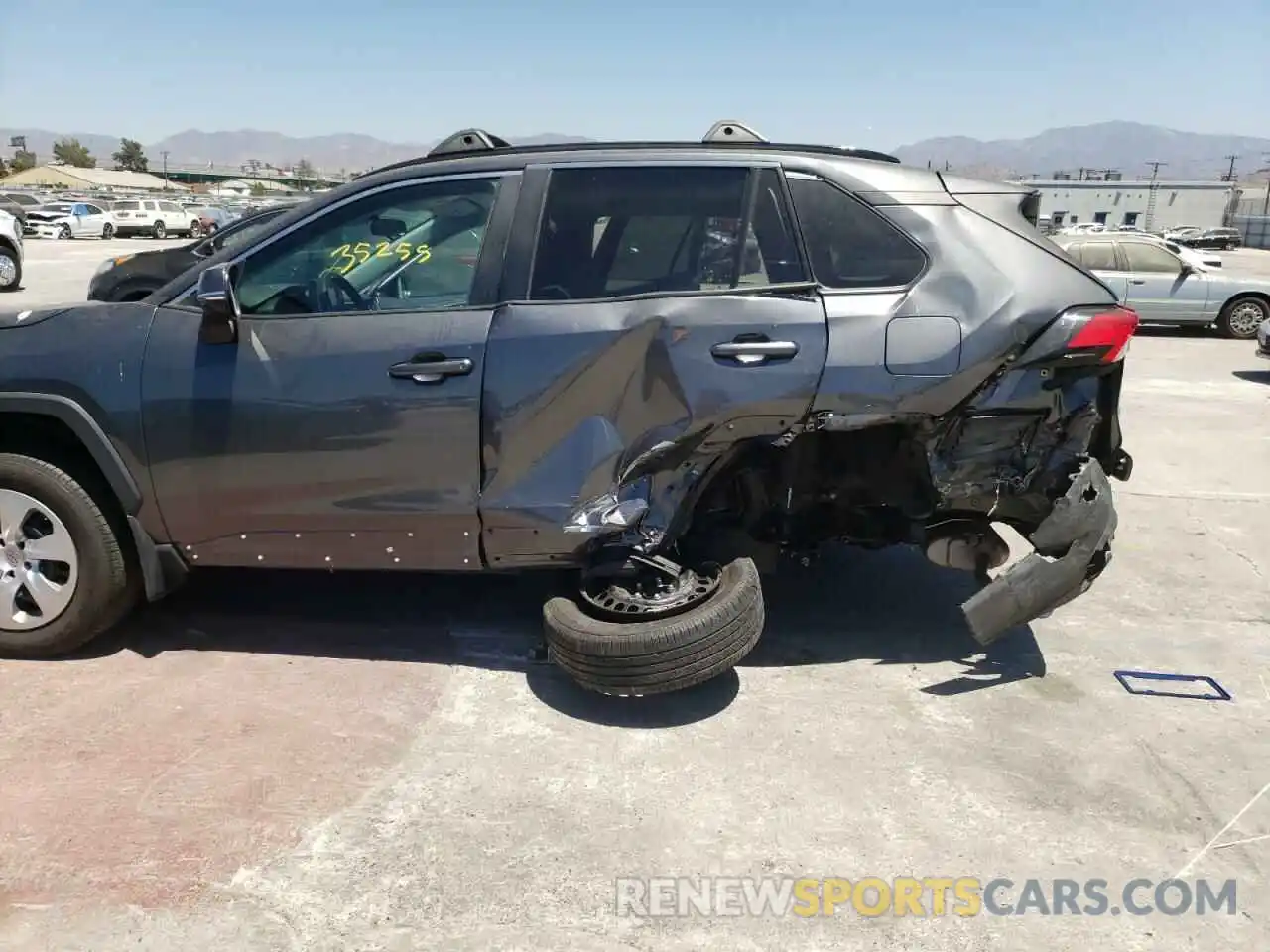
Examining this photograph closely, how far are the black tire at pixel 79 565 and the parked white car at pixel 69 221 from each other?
4243 centimetres

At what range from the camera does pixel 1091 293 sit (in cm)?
370

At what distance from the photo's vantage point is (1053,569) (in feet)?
12.3

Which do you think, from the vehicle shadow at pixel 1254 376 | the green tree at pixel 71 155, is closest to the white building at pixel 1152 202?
the vehicle shadow at pixel 1254 376

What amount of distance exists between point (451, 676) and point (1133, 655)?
2878mm

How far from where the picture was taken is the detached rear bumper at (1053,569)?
374 centimetres

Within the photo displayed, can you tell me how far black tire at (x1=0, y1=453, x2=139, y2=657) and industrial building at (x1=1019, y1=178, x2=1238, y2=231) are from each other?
9046 centimetres

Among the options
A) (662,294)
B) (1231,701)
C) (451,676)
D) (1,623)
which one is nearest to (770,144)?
(662,294)

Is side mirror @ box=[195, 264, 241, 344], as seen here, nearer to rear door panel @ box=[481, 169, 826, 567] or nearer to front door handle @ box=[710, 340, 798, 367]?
rear door panel @ box=[481, 169, 826, 567]

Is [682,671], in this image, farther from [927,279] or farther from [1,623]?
[1,623]

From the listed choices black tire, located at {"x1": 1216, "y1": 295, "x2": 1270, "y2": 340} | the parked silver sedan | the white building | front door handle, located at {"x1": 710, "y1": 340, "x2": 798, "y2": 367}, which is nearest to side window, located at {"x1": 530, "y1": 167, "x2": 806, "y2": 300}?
front door handle, located at {"x1": 710, "y1": 340, "x2": 798, "y2": 367}

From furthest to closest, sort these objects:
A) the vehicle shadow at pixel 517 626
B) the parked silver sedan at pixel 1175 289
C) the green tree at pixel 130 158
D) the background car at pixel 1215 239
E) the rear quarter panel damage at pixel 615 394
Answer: the green tree at pixel 130 158, the background car at pixel 1215 239, the parked silver sedan at pixel 1175 289, the vehicle shadow at pixel 517 626, the rear quarter panel damage at pixel 615 394

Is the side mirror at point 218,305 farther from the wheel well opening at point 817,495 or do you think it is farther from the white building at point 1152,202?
the white building at point 1152,202

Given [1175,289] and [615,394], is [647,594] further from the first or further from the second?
[1175,289]

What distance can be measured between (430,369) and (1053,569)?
243 cm
